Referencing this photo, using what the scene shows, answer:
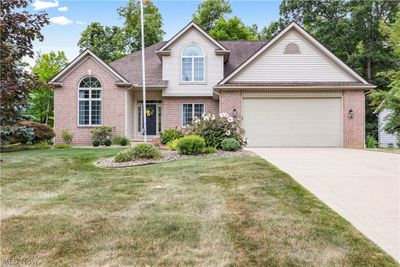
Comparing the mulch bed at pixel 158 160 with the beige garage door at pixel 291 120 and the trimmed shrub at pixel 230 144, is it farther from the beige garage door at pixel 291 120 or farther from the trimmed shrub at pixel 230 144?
the beige garage door at pixel 291 120

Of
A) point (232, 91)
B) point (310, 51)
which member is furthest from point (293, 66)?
point (232, 91)

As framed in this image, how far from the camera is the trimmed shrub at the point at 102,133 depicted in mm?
16531

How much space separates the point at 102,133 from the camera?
54.5ft

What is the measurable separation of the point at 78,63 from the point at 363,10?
2461cm

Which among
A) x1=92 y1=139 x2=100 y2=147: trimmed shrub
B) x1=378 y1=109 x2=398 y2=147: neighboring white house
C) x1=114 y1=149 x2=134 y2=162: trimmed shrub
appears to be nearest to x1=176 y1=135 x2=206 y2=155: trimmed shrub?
x1=114 y1=149 x2=134 y2=162: trimmed shrub

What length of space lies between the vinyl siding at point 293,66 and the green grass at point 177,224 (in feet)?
31.5

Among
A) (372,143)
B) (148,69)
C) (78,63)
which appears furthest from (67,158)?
(372,143)

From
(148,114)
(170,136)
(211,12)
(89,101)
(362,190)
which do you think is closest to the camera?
(362,190)

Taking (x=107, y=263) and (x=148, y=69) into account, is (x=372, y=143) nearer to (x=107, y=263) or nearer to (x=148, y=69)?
(x=148, y=69)

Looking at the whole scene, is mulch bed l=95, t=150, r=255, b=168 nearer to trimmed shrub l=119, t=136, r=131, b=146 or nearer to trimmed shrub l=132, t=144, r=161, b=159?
trimmed shrub l=132, t=144, r=161, b=159

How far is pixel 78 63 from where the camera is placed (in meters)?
17.0

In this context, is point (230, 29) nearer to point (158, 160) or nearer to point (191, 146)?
point (191, 146)

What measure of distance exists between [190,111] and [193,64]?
2.69 m

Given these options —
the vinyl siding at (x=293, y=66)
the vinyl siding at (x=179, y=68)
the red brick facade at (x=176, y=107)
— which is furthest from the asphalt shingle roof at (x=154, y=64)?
Answer: the vinyl siding at (x=293, y=66)
